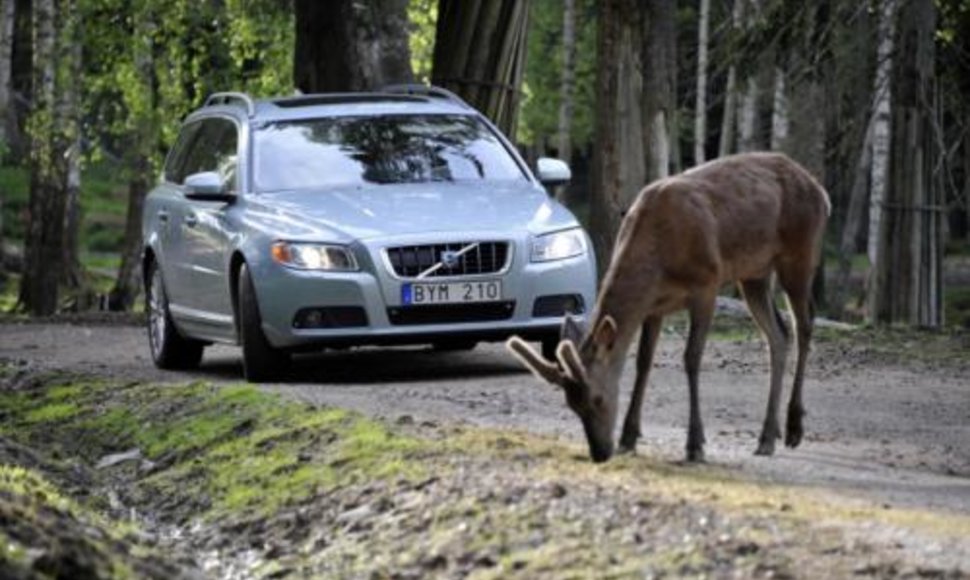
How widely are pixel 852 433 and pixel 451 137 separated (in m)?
4.63

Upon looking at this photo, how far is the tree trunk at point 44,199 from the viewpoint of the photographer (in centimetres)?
3466

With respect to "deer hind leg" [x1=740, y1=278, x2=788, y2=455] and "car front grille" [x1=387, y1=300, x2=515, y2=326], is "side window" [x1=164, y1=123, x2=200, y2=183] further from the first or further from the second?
"deer hind leg" [x1=740, y1=278, x2=788, y2=455]

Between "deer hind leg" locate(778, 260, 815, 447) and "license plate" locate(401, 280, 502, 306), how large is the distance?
278 centimetres

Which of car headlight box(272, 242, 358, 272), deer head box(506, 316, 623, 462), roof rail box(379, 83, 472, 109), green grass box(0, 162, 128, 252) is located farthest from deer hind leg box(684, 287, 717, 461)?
green grass box(0, 162, 128, 252)

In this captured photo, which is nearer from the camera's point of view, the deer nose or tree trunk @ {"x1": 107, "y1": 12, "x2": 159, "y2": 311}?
the deer nose

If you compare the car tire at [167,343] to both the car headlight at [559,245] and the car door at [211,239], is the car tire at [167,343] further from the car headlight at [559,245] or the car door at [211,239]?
the car headlight at [559,245]

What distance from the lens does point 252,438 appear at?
13969mm

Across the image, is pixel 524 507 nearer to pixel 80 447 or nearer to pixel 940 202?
pixel 80 447

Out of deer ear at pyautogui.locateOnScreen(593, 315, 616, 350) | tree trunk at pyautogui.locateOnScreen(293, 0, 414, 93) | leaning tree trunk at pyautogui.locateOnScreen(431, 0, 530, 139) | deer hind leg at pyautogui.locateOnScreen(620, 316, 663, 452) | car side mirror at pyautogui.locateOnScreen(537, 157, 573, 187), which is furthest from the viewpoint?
tree trunk at pyautogui.locateOnScreen(293, 0, 414, 93)

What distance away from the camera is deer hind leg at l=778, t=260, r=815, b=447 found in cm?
1345

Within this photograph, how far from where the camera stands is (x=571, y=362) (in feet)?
39.6

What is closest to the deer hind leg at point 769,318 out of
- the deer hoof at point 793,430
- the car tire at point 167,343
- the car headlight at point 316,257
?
the deer hoof at point 793,430

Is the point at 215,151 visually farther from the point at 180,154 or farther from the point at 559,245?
the point at 559,245

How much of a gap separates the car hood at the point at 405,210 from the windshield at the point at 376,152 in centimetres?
22
